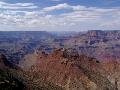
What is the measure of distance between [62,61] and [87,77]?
89.5 feet

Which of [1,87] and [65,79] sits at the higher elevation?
[1,87]

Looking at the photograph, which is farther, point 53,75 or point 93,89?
point 53,75

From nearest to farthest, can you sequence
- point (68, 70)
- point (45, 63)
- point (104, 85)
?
point (104, 85) < point (68, 70) < point (45, 63)

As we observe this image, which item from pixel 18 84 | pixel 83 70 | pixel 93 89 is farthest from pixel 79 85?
pixel 18 84

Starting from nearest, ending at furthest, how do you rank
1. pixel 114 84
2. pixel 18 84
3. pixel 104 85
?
pixel 18 84 < pixel 104 85 < pixel 114 84

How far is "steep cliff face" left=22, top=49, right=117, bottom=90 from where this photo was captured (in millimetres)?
147500

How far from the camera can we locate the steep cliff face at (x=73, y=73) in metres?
148

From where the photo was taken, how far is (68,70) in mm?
162500

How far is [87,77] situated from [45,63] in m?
52.3

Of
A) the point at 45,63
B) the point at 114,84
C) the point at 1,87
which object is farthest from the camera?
the point at 45,63

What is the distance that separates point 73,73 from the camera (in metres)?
158

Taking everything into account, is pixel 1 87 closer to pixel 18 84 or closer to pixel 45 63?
pixel 18 84

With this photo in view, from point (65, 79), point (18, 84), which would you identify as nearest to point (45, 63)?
point (65, 79)

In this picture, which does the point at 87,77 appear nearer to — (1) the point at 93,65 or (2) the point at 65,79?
(2) the point at 65,79
